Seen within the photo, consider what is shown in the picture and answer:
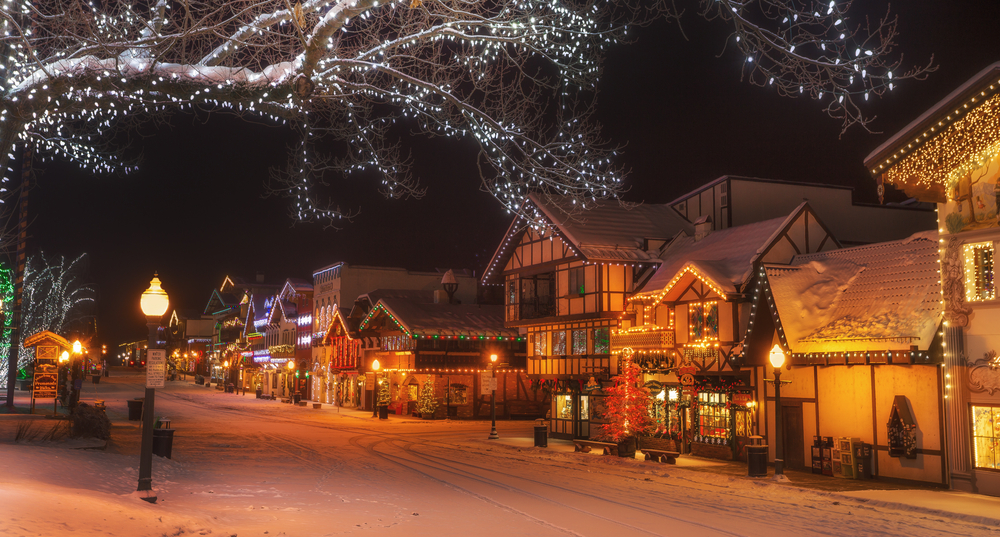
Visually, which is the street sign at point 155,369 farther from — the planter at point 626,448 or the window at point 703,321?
the window at point 703,321

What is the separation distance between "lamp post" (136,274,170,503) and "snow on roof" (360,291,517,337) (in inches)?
1410

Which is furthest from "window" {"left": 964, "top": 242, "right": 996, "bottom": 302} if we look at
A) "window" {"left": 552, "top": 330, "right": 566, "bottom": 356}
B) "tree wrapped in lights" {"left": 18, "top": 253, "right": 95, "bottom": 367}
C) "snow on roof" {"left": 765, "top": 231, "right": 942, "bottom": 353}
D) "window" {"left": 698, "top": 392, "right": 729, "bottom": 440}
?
"tree wrapped in lights" {"left": 18, "top": 253, "right": 95, "bottom": 367}

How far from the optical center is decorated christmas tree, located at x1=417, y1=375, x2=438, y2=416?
161ft

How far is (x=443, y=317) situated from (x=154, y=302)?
1542 inches

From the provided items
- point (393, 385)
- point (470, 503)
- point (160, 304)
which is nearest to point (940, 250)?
point (470, 503)

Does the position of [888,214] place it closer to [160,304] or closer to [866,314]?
[866,314]

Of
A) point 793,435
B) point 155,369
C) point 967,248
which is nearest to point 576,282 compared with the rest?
point 793,435

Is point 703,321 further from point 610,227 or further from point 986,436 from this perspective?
point 986,436

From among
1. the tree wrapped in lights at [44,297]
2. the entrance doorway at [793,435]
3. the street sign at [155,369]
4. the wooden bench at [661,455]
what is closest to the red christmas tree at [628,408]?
the wooden bench at [661,455]

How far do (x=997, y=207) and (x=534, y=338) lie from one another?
74.2ft

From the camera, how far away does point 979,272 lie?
1808 centimetres

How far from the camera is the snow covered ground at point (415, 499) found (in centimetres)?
1141

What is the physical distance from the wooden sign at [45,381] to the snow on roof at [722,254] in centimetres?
2731

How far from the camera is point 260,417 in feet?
147
